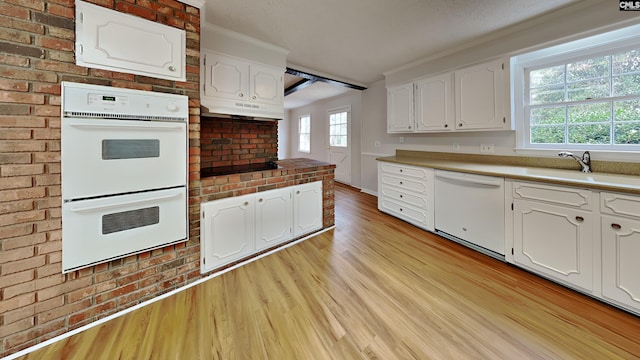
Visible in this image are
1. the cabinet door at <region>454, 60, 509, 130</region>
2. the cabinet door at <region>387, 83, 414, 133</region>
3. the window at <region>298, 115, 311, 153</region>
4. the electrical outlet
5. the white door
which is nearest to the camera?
the cabinet door at <region>454, 60, 509, 130</region>

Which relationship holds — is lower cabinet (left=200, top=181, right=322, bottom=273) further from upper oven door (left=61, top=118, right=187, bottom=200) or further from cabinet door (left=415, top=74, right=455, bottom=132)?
cabinet door (left=415, top=74, right=455, bottom=132)

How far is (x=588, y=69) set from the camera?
2211mm

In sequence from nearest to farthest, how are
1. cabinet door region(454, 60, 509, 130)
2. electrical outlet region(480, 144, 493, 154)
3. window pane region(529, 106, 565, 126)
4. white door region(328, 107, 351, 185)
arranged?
window pane region(529, 106, 565, 126)
cabinet door region(454, 60, 509, 130)
electrical outlet region(480, 144, 493, 154)
white door region(328, 107, 351, 185)

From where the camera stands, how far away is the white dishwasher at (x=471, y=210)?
7.24ft

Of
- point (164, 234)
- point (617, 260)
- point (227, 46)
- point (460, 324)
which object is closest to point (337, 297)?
point (460, 324)

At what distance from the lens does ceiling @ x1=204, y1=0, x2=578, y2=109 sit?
2.02 m

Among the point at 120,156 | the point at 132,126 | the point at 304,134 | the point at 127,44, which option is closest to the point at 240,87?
the point at 127,44

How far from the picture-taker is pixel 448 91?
305 cm

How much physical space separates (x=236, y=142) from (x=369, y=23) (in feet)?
6.37

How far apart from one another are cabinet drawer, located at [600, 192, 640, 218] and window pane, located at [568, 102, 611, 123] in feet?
3.60

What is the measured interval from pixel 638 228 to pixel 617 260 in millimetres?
244

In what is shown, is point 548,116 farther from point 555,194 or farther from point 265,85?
point 265,85

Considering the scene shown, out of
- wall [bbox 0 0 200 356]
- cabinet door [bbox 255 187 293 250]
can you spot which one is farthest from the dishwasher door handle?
wall [bbox 0 0 200 356]

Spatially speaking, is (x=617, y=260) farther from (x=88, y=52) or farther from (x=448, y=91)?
(x=88, y=52)
